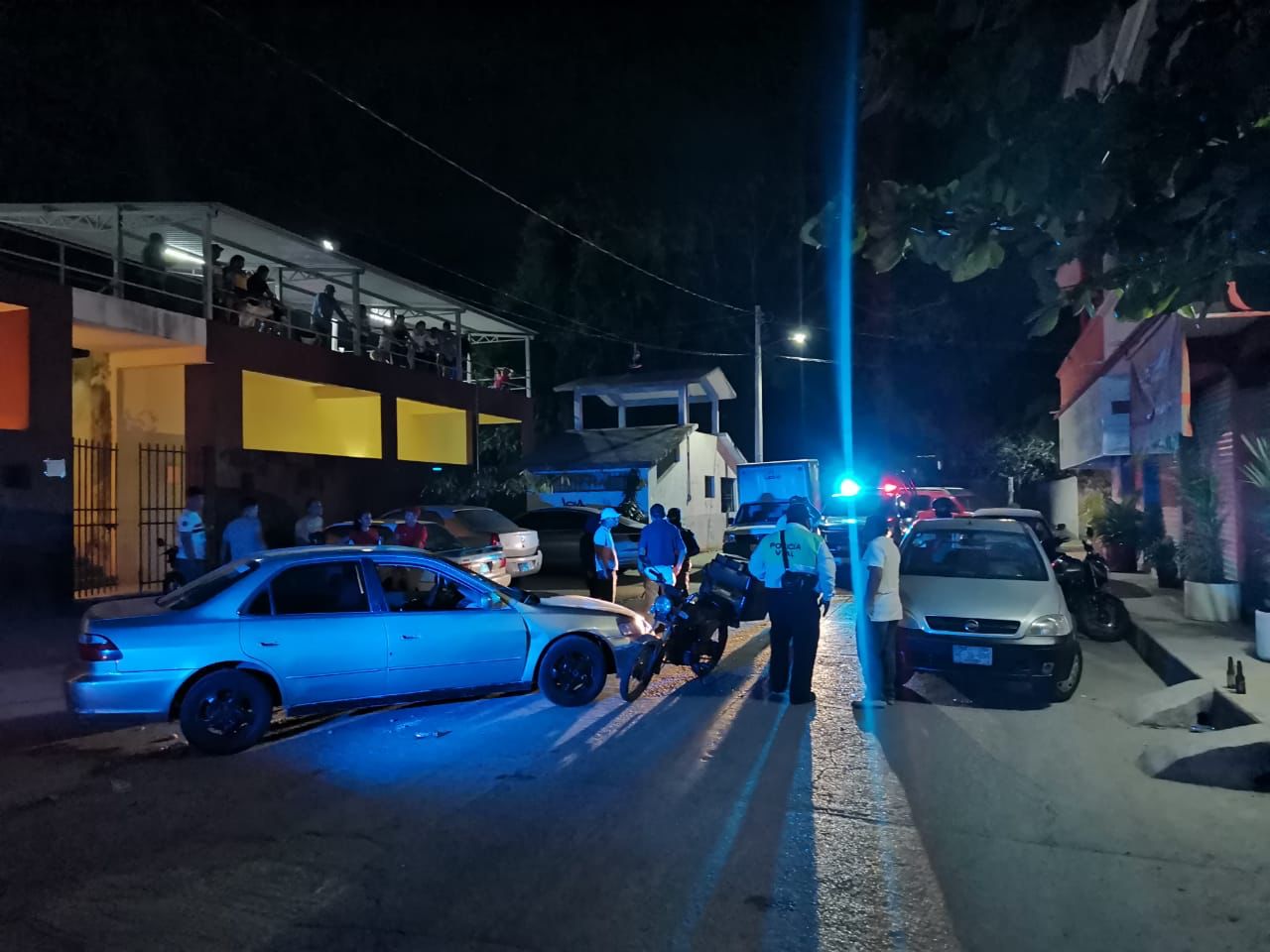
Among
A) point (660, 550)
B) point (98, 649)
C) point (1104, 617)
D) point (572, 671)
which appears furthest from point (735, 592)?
point (98, 649)

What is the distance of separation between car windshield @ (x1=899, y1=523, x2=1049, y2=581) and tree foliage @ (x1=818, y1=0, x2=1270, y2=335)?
142 inches

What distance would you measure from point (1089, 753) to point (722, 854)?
333cm

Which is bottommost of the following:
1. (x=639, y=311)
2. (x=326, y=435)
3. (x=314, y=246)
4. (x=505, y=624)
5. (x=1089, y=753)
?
(x=1089, y=753)

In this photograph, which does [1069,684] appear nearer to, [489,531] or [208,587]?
[208,587]

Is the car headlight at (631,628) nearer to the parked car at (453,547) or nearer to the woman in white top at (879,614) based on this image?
the woman in white top at (879,614)

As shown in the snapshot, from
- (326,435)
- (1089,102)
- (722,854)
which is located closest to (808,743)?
(722,854)

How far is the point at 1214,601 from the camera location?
11.5m

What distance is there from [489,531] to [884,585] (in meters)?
9.11

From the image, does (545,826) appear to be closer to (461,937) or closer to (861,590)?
(461,937)

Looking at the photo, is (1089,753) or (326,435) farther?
(326,435)

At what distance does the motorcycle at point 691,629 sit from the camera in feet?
27.6

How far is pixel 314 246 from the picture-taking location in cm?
1781

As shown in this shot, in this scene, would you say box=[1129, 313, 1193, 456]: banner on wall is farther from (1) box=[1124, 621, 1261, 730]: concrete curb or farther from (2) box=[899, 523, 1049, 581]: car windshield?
(2) box=[899, 523, 1049, 581]: car windshield

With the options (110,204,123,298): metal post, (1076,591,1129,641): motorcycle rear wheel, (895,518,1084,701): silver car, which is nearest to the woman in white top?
(895,518,1084,701): silver car
